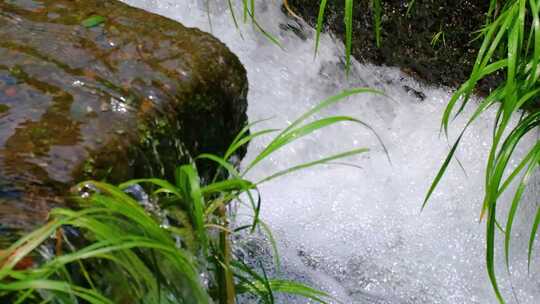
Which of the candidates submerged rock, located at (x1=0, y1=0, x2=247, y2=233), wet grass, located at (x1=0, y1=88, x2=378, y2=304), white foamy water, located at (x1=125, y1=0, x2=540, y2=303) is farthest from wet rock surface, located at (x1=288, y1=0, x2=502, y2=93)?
Result: wet grass, located at (x1=0, y1=88, x2=378, y2=304)

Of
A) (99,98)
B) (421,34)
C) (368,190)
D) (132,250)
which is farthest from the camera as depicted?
(421,34)

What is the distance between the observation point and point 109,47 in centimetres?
230

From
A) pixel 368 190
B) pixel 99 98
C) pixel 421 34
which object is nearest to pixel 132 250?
pixel 99 98

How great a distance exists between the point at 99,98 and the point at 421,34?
212 centimetres

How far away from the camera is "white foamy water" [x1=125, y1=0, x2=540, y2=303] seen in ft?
9.76

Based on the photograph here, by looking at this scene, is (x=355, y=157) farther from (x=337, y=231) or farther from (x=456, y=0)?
(x=456, y=0)

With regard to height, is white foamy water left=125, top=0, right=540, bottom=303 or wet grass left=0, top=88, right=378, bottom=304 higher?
wet grass left=0, top=88, right=378, bottom=304

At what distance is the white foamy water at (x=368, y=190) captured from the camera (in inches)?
117

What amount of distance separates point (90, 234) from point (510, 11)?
3.81 ft

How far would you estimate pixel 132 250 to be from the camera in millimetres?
1494

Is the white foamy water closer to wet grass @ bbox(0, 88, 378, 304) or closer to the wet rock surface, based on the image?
the wet rock surface

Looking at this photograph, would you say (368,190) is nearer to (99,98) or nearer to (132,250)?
(99,98)

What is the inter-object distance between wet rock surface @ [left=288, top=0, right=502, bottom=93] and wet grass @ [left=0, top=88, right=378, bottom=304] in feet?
7.17

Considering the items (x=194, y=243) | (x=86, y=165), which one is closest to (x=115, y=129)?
(x=86, y=165)
